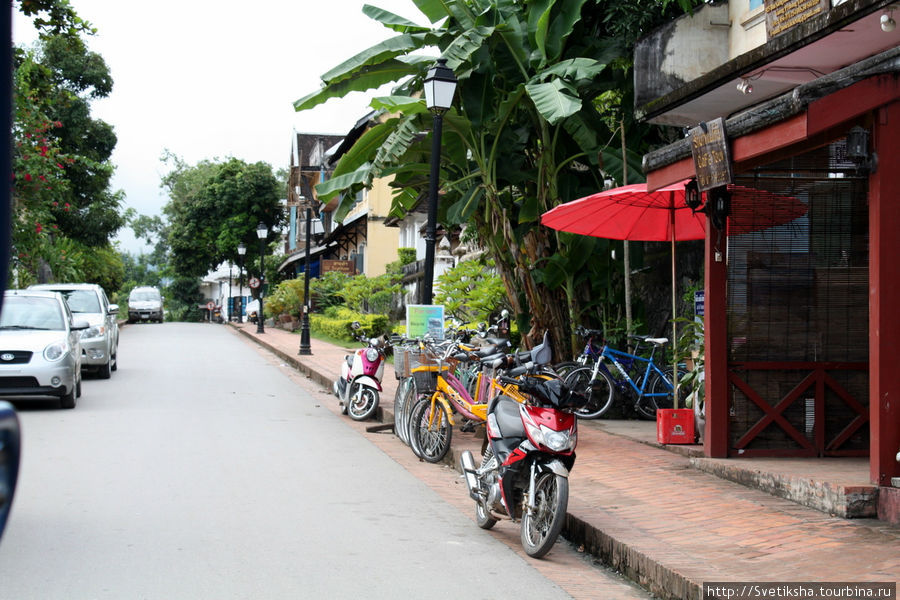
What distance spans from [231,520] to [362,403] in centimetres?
666

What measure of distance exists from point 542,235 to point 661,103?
3.48m

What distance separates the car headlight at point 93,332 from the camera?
18.4 m

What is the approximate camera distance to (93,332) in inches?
730

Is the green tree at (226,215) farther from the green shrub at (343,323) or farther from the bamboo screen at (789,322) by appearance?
the bamboo screen at (789,322)

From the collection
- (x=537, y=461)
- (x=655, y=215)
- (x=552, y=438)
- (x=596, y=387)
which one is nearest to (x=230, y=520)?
(x=537, y=461)

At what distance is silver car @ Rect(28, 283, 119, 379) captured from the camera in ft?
60.5

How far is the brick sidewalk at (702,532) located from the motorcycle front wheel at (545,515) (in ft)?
1.49

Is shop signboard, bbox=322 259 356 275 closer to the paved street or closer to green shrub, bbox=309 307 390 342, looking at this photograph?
green shrub, bbox=309 307 390 342

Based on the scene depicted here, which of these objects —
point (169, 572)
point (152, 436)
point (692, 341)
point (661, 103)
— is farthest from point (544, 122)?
point (169, 572)

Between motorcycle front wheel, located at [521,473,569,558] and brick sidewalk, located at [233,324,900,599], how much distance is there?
1.49ft

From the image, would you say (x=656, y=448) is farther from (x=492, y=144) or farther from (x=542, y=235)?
(x=492, y=144)

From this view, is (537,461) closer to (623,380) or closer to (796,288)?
(796,288)

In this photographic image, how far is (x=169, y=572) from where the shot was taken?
224 inches

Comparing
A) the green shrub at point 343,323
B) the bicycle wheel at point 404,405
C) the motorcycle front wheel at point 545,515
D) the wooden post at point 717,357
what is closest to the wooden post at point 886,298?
the wooden post at point 717,357
